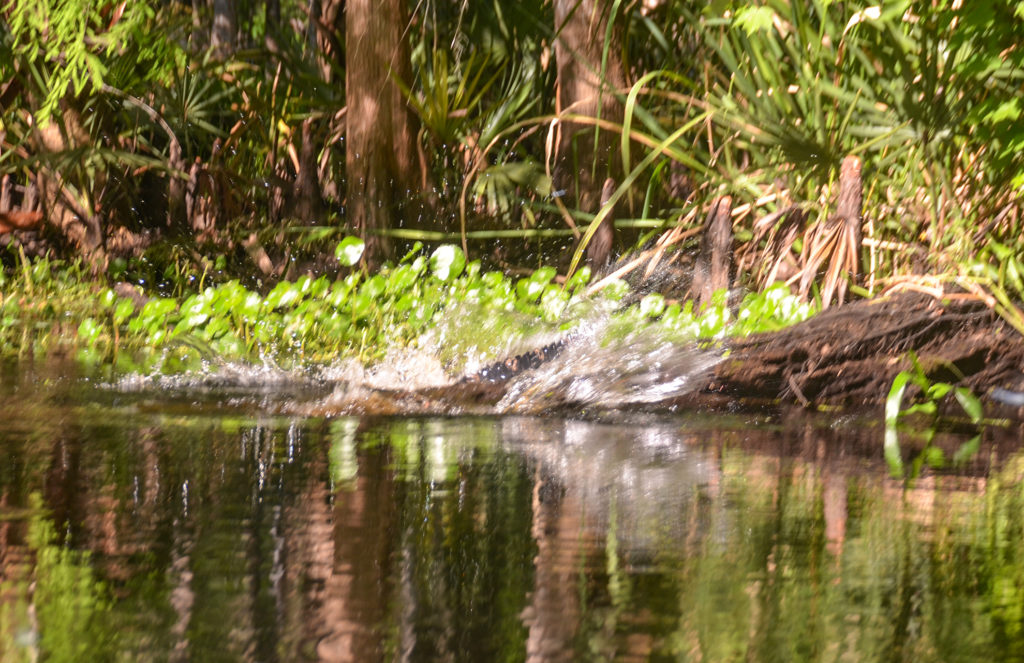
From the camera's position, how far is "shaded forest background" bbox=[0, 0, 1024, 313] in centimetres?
509

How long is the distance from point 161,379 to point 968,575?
3.56m

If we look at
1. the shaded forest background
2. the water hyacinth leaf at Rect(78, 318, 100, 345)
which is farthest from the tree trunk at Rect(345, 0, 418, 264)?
the water hyacinth leaf at Rect(78, 318, 100, 345)

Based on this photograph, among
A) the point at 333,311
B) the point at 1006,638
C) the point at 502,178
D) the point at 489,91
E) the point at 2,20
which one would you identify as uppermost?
the point at 2,20

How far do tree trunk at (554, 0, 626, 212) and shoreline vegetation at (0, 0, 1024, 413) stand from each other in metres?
0.02

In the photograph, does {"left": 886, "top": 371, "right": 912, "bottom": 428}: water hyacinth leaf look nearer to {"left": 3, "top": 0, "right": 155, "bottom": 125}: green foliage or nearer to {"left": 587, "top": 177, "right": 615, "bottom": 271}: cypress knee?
{"left": 587, "top": 177, "right": 615, "bottom": 271}: cypress knee

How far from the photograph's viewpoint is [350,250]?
6352mm

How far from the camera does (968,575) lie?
2.04 metres

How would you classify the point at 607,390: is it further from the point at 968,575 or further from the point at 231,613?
the point at 231,613

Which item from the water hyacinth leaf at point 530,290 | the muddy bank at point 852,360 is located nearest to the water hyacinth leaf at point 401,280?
the water hyacinth leaf at point 530,290

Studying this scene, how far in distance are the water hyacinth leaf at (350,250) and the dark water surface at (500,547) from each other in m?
2.69

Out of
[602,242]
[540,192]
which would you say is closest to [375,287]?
[602,242]

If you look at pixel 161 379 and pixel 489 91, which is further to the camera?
pixel 489 91

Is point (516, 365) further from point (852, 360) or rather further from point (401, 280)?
point (401, 280)

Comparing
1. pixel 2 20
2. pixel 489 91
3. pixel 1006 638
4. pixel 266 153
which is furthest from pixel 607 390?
pixel 2 20
